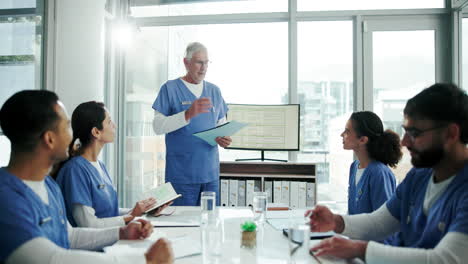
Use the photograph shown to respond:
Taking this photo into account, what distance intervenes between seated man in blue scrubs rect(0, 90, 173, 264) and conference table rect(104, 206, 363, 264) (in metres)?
0.15

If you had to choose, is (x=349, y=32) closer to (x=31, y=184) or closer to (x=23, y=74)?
(x=23, y=74)

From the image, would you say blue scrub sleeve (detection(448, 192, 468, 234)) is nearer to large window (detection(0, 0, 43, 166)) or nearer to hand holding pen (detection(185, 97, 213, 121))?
hand holding pen (detection(185, 97, 213, 121))

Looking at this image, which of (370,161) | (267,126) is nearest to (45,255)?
(370,161)

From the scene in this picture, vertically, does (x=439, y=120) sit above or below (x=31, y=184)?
above

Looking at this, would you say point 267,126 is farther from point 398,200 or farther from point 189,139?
point 398,200

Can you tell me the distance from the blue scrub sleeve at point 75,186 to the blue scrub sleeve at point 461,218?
4.13ft

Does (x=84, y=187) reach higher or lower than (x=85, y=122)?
lower

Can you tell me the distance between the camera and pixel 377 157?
171 centimetres

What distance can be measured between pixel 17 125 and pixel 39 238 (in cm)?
32

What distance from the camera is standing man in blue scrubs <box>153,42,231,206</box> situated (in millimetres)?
2338

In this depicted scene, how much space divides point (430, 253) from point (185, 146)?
5.61 ft

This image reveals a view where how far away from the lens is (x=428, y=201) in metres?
Answer: 1.10

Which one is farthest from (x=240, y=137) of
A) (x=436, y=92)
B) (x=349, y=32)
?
(x=436, y=92)

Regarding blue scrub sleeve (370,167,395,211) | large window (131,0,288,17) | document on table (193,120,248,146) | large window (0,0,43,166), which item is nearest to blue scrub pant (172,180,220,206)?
document on table (193,120,248,146)
